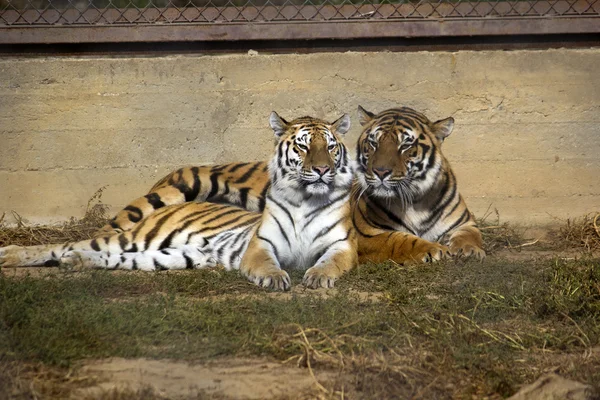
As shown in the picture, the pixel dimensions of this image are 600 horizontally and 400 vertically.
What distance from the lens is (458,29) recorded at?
639cm

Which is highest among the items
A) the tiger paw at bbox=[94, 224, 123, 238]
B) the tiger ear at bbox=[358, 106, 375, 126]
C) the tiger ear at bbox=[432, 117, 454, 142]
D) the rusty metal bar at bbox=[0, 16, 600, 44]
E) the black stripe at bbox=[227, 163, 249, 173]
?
the rusty metal bar at bbox=[0, 16, 600, 44]

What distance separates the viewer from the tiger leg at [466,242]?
207 inches

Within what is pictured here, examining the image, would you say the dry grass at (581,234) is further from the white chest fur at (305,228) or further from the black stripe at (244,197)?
the black stripe at (244,197)

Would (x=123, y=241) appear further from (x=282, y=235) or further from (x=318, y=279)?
(x=318, y=279)

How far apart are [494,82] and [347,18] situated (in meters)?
1.20

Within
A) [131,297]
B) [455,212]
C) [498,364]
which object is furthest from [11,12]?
[498,364]

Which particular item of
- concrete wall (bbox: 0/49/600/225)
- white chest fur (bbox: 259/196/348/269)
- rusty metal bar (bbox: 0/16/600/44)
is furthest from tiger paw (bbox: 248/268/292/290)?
rusty metal bar (bbox: 0/16/600/44)

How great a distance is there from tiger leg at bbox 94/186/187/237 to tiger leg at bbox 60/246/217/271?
386 millimetres

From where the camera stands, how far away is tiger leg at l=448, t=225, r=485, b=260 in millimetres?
5270

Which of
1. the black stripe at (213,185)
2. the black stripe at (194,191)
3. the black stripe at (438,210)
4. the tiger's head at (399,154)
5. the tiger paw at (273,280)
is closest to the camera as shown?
the tiger paw at (273,280)

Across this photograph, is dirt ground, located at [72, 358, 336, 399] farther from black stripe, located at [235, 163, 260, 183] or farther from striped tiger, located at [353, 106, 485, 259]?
black stripe, located at [235, 163, 260, 183]

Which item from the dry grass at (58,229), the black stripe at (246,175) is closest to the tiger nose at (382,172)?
the black stripe at (246,175)

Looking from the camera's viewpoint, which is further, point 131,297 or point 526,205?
point 526,205

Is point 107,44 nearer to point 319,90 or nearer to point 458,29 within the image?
point 319,90
